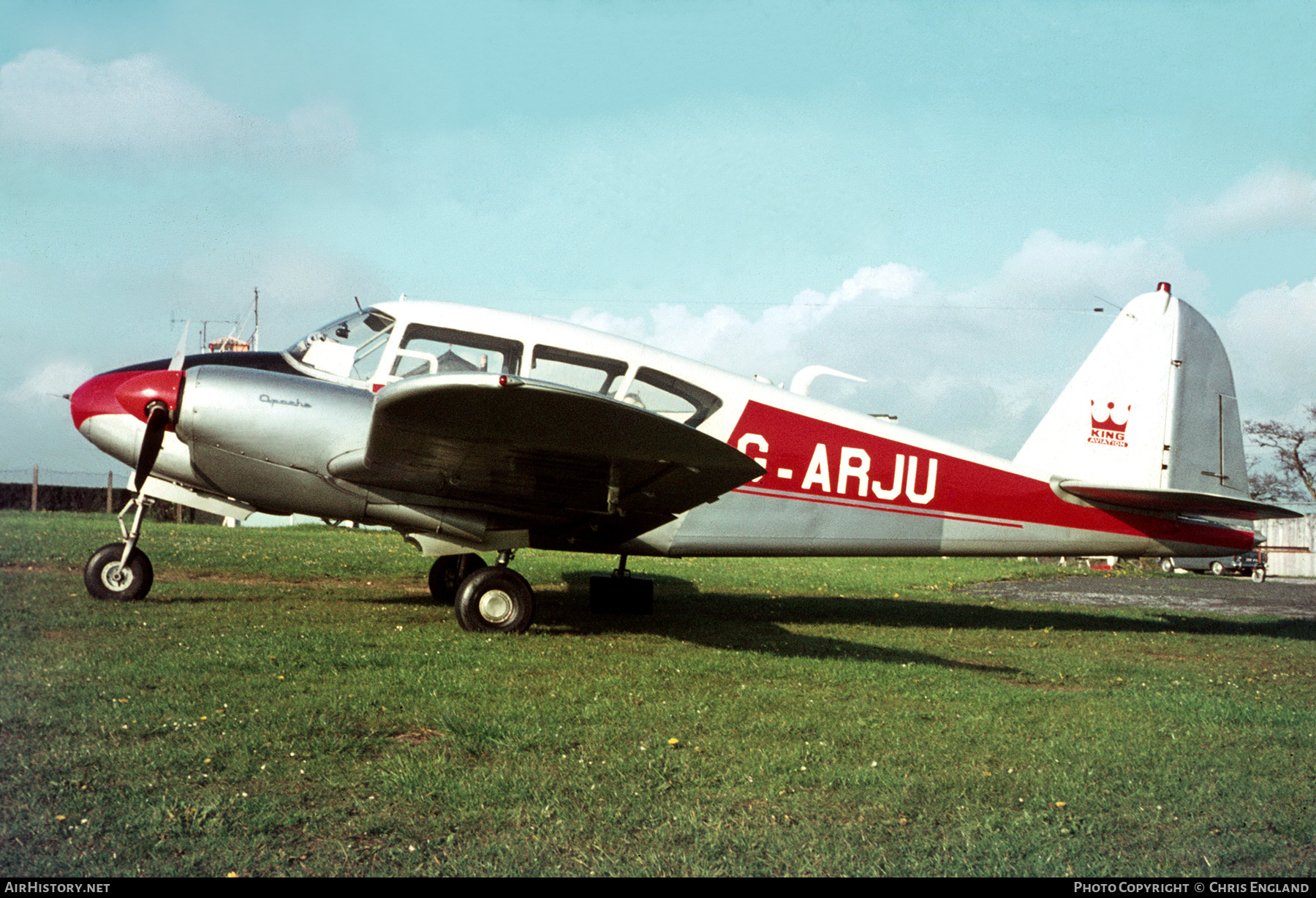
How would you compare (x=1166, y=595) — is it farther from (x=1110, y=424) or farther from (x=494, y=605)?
(x=494, y=605)

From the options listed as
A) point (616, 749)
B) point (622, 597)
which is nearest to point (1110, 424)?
point (622, 597)

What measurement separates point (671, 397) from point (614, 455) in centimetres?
204

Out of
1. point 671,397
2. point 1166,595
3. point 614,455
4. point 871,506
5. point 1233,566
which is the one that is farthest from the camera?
point 1233,566

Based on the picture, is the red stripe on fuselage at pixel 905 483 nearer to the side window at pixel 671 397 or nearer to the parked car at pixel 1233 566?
the side window at pixel 671 397

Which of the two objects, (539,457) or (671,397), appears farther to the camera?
(671,397)

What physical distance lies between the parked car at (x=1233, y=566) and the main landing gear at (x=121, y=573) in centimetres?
2545

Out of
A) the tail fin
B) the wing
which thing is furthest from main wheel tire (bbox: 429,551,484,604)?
the tail fin

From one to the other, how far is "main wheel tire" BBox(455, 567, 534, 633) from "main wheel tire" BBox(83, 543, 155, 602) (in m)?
2.84

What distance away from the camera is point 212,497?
7.84m

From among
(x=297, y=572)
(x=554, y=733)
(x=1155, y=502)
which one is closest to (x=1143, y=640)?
(x=1155, y=502)

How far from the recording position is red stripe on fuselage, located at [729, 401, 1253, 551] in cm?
835

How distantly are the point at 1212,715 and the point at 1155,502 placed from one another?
4035mm

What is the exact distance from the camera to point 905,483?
8.61 metres

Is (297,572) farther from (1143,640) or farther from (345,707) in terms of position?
(1143,640)
